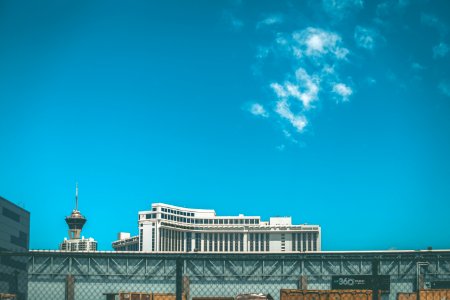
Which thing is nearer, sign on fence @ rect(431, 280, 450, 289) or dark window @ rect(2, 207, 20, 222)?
sign on fence @ rect(431, 280, 450, 289)

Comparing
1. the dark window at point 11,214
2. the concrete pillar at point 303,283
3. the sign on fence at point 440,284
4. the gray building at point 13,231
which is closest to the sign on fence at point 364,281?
the concrete pillar at point 303,283

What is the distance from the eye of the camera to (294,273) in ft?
199

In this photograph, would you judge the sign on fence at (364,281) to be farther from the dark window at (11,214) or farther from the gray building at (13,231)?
the dark window at (11,214)

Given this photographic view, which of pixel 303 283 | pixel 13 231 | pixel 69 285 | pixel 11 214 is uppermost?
pixel 11 214

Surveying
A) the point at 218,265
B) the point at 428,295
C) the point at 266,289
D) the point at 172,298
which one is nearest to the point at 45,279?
the point at 172,298

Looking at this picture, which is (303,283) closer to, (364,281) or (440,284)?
Result: (440,284)

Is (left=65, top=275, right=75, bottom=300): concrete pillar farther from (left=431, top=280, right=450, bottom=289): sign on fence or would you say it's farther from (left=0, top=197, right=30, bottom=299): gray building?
(left=0, top=197, right=30, bottom=299): gray building

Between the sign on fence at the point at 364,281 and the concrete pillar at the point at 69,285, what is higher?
the sign on fence at the point at 364,281

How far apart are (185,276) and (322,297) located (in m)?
25.3

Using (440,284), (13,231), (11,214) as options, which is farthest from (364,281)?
(13,231)

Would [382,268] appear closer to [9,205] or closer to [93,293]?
[93,293]

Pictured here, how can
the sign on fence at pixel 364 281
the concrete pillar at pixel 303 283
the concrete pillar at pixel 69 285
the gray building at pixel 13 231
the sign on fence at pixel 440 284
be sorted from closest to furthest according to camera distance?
the sign on fence at pixel 364 281 < the concrete pillar at pixel 69 285 < the sign on fence at pixel 440 284 < the concrete pillar at pixel 303 283 < the gray building at pixel 13 231

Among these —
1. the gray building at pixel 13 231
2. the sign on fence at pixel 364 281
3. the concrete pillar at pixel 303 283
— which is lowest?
the concrete pillar at pixel 303 283

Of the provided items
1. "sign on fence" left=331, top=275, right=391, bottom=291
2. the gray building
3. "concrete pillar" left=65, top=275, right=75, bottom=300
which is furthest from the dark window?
"sign on fence" left=331, top=275, right=391, bottom=291
